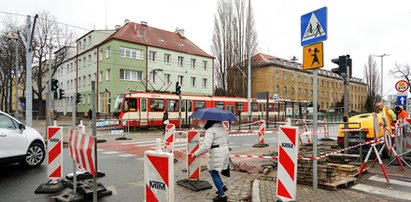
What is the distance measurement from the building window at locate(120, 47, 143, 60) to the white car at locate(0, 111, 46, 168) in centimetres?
3154

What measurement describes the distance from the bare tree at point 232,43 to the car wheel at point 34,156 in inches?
1269

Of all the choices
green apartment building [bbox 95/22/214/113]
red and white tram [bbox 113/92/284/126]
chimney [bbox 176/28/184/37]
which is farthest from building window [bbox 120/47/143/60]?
red and white tram [bbox 113/92/284/126]

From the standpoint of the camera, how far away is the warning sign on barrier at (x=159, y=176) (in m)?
3.54

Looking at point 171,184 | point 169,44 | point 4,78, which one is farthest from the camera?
point 169,44

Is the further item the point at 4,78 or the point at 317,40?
the point at 4,78

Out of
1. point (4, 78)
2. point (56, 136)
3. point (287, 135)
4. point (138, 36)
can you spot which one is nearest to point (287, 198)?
point (287, 135)

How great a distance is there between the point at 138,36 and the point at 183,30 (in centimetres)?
1171

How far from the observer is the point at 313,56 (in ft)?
20.0

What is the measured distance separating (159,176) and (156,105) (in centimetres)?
2186

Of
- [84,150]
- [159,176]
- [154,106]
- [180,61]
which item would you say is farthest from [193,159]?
[180,61]

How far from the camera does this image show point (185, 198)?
574 cm

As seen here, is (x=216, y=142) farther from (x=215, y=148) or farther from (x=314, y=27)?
(x=314, y=27)

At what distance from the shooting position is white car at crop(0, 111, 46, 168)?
7.80 m

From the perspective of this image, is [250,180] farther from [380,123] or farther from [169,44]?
[169,44]
